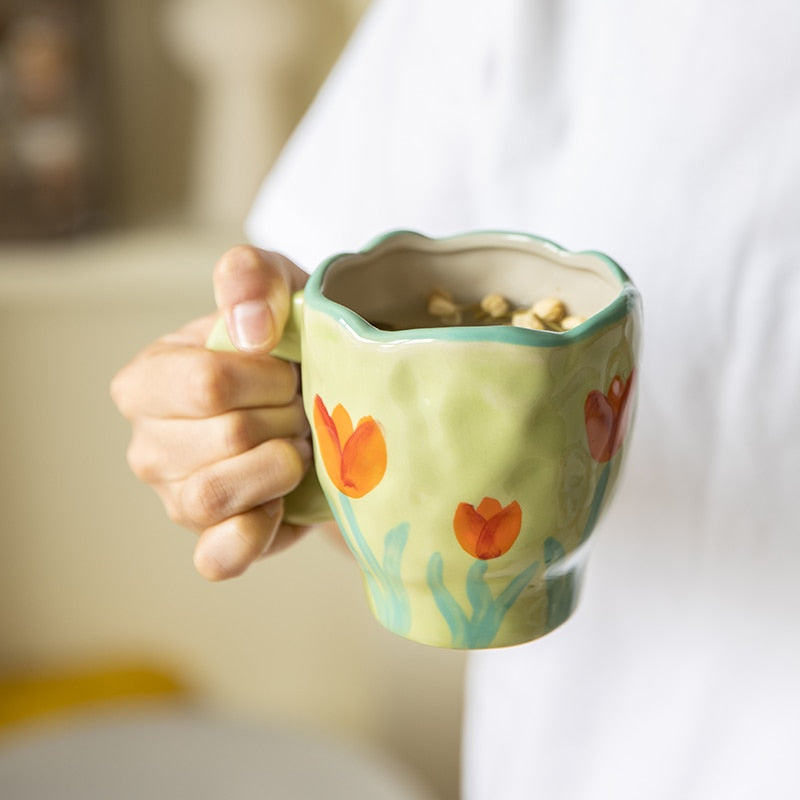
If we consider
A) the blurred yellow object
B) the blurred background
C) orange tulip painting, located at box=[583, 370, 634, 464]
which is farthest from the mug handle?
the blurred yellow object

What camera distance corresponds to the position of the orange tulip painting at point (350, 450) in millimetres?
324

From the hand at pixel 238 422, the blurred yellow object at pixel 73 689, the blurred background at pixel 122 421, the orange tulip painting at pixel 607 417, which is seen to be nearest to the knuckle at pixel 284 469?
the hand at pixel 238 422

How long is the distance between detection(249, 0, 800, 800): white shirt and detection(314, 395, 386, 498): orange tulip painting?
0.21m

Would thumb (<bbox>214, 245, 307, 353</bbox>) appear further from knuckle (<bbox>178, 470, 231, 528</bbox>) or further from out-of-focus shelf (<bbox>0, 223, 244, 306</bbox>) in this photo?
out-of-focus shelf (<bbox>0, 223, 244, 306</bbox>)

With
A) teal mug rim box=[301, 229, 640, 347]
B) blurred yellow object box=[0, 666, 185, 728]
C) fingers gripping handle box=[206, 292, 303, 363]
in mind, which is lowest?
blurred yellow object box=[0, 666, 185, 728]

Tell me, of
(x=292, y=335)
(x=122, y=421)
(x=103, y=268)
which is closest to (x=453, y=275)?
(x=292, y=335)

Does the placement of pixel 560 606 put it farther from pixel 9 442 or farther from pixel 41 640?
pixel 41 640

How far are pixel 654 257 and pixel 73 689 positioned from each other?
1.05m

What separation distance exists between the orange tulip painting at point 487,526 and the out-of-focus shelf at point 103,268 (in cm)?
82

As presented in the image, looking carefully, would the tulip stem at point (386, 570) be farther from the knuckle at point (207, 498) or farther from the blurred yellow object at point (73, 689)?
the blurred yellow object at point (73, 689)

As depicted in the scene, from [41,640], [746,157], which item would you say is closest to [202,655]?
[41,640]

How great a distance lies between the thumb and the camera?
0.36 meters

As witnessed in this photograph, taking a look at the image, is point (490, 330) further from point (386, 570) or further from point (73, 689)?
point (73, 689)

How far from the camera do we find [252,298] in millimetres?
367
